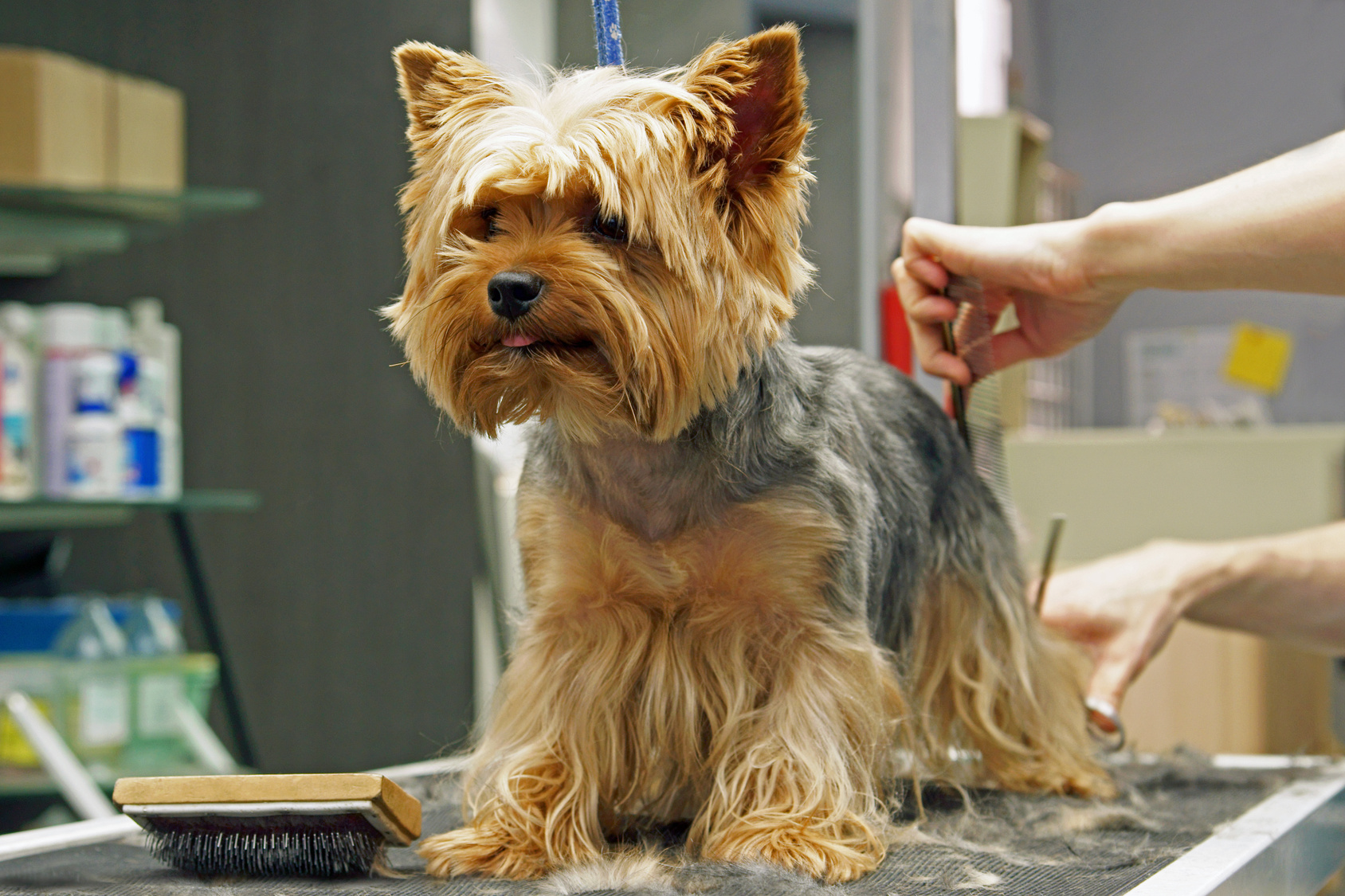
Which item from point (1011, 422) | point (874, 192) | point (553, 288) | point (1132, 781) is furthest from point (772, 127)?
point (1011, 422)

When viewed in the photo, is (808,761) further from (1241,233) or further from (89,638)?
(89,638)

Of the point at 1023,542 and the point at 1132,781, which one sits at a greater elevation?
the point at 1023,542

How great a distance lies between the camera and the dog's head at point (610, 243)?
3.02 feet

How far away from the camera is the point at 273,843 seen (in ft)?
3.06

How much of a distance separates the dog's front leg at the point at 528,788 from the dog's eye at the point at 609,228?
1.19ft

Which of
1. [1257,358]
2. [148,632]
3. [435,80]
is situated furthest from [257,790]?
[1257,358]

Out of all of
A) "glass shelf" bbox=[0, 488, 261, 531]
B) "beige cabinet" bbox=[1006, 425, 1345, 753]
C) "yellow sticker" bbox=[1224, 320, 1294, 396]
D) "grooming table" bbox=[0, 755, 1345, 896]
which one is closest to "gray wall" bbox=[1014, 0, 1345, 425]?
"yellow sticker" bbox=[1224, 320, 1294, 396]

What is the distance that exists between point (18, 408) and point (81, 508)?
8.0 inches

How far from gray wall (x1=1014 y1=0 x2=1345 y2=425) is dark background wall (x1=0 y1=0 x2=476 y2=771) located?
241 cm

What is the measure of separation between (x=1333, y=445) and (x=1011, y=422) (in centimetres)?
65

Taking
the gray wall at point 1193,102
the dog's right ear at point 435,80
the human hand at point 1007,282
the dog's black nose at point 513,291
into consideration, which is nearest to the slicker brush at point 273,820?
the dog's black nose at point 513,291

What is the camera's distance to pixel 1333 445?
2580 mm

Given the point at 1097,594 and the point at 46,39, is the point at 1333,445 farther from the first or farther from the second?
the point at 46,39

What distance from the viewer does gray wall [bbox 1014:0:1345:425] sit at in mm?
4168
